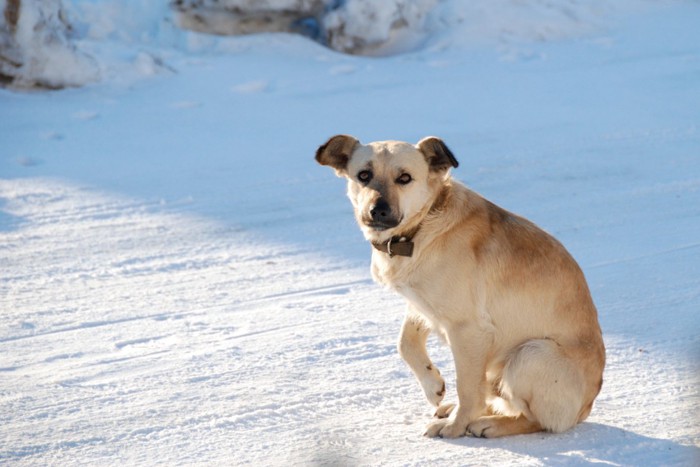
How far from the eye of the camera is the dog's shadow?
13.1ft

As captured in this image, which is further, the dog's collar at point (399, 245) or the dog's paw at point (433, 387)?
the dog's paw at point (433, 387)

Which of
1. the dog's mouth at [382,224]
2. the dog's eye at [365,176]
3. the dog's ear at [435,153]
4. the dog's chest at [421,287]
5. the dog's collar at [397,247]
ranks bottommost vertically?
the dog's chest at [421,287]

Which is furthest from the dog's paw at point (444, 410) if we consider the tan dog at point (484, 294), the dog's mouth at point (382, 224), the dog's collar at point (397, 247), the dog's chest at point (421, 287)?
the dog's mouth at point (382, 224)

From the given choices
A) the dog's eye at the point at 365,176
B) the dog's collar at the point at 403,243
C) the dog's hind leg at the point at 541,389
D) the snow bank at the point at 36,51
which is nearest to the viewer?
the dog's hind leg at the point at 541,389

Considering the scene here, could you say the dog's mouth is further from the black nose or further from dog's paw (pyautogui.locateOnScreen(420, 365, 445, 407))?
dog's paw (pyautogui.locateOnScreen(420, 365, 445, 407))

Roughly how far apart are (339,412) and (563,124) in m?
5.40

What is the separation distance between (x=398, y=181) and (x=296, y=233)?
2.65 meters

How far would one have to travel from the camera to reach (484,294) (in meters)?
4.33

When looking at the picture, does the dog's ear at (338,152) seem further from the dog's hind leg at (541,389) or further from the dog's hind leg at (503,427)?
the dog's hind leg at (503,427)

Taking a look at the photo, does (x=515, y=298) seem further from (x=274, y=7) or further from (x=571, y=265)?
(x=274, y=7)

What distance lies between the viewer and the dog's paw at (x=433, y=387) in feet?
15.0

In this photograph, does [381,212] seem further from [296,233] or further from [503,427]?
[296,233]

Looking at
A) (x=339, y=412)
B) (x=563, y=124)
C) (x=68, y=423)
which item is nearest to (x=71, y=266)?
(x=68, y=423)

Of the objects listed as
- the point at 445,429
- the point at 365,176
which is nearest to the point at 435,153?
the point at 365,176
